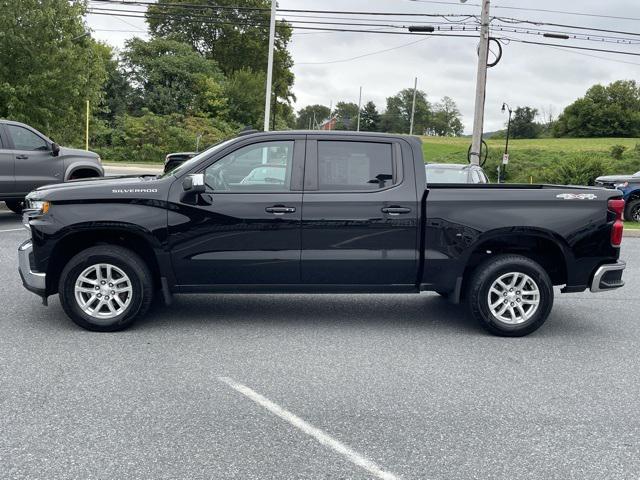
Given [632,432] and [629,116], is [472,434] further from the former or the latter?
[629,116]

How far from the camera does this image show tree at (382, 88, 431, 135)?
145050 mm

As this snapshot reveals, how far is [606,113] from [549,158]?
45986 mm

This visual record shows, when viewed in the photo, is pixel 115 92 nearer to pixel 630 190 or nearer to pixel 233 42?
→ pixel 233 42

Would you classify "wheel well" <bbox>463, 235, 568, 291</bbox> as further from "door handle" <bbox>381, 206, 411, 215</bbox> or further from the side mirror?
the side mirror

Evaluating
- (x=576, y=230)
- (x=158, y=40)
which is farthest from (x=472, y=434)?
(x=158, y=40)

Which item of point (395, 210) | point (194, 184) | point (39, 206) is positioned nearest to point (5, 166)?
point (39, 206)

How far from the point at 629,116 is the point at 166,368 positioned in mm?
106636

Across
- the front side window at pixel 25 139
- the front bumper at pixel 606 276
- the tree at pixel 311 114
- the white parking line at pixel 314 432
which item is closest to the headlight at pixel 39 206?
the white parking line at pixel 314 432

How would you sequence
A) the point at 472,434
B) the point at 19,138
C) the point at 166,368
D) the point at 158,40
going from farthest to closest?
the point at 158,40, the point at 19,138, the point at 166,368, the point at 472,434

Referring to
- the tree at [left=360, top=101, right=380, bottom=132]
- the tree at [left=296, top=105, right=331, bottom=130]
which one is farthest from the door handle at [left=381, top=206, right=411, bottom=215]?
the tree at [left=296, top=105, right=331, bottom=130]

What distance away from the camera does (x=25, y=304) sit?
6926 mm

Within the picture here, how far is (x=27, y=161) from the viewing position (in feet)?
40.9

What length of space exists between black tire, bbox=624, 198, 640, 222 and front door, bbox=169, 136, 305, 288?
14150mm

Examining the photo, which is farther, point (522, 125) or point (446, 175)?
point (522, 125)
